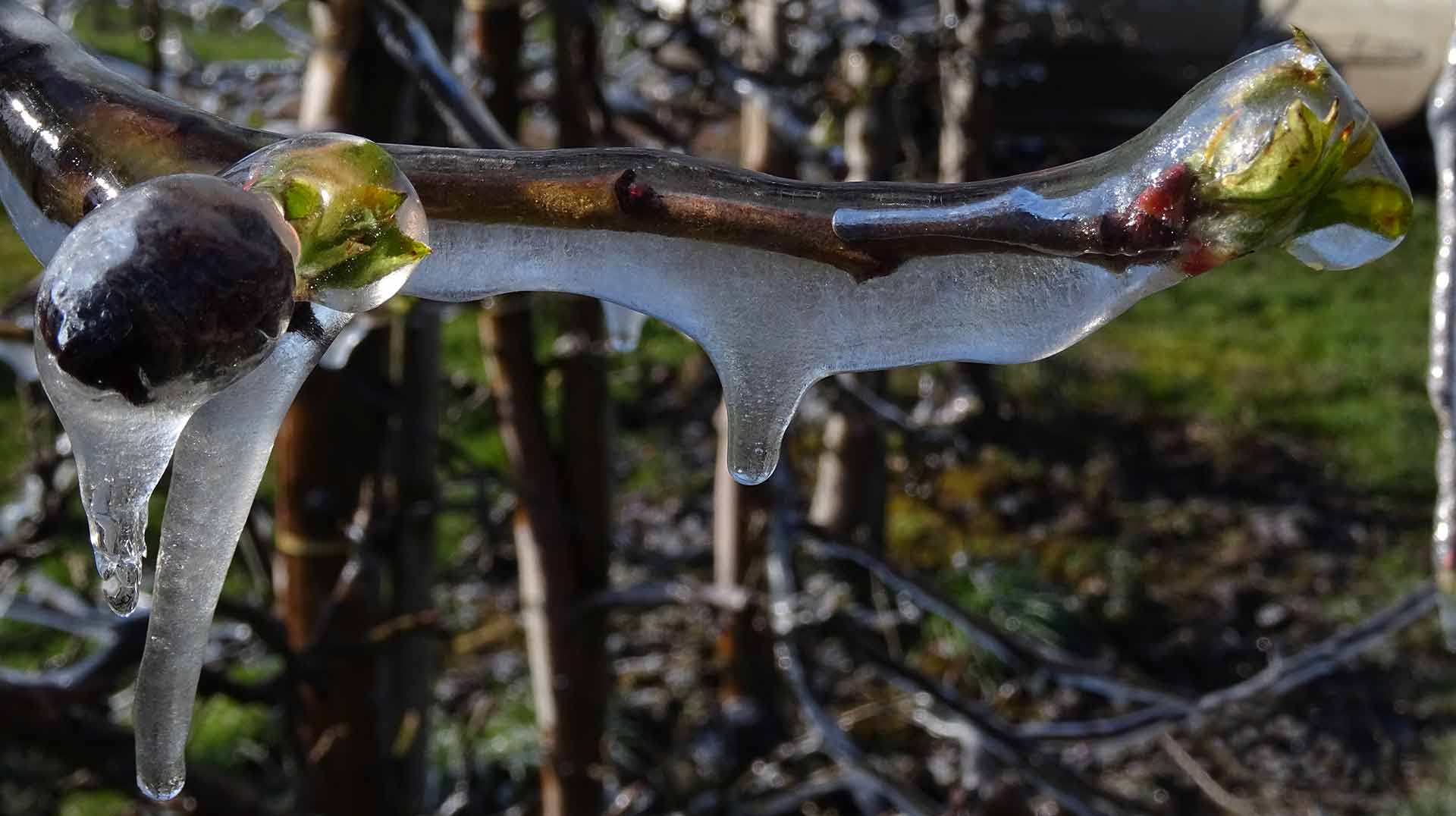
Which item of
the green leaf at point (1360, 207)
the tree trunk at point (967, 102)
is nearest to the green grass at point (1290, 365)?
the tree trunk at point (967, 102)

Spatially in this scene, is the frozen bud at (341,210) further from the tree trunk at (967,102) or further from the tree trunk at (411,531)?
the tree trunk at (967,102)

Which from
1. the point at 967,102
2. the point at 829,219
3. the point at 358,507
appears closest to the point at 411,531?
the point at 358,507

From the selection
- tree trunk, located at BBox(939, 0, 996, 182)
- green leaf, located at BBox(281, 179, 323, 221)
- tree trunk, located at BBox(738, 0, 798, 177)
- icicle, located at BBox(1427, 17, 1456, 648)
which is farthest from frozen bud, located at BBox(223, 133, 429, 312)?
tree trunk, located at BBox(939, 0, 996, 182)

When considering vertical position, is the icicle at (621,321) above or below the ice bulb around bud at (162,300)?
below

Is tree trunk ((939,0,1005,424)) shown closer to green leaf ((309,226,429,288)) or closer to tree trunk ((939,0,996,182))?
tree trunk ((939,0,996,182))

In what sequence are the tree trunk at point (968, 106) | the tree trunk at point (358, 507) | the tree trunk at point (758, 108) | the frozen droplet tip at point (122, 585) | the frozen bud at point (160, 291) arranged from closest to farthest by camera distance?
the frozen bud at point (160, 291) → the frozen droplet tip at point (122, 585) → the tree trunk at point (358, 507) → the tree trunk at point (758, 108) → the tree trunk at point (968, 106)

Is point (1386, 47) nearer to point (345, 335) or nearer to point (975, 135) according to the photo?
point (975, 135)
